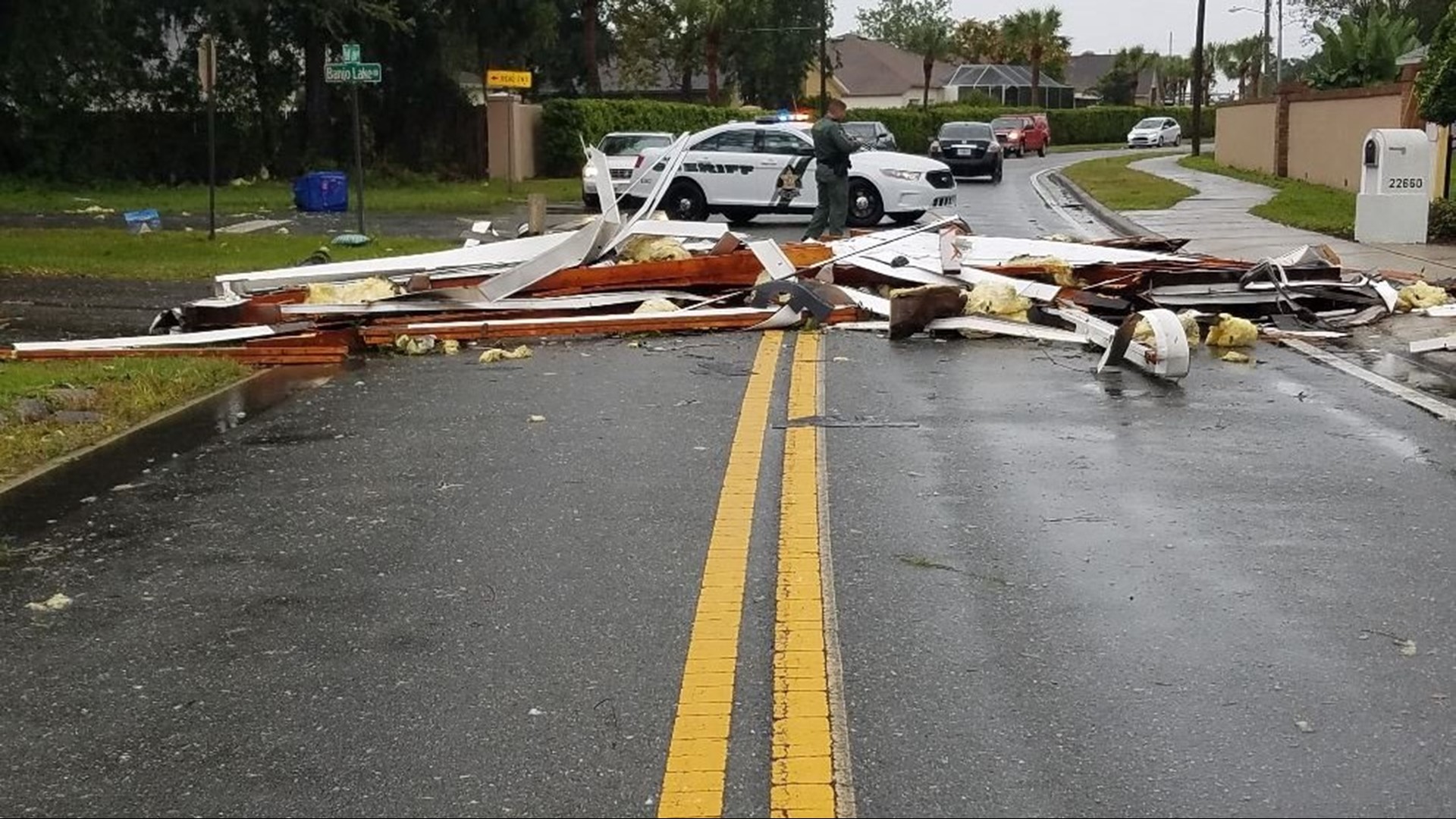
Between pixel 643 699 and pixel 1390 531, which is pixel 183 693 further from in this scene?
pixel 1390 531

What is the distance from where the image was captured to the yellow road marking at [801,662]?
379 cm

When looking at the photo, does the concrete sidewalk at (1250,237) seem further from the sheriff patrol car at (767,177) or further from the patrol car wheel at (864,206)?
the patrol car wheel at (864,206)

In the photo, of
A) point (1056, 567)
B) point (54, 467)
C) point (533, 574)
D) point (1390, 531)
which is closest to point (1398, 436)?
point (1390, 531)

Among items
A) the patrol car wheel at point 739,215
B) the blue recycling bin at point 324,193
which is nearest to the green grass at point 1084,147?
the blue recycling bin at point 324,193

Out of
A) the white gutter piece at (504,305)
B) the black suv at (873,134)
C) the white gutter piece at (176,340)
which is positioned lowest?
the white gutter piece at (176,340)

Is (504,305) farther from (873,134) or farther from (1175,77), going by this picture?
(1175,77)

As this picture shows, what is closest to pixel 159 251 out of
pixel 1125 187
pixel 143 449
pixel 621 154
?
pixel 143 449

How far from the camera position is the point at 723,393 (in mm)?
9484

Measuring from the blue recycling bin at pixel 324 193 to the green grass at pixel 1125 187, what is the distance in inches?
568

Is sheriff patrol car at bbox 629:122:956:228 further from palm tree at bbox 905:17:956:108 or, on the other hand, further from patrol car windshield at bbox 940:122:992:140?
palm tree at bbox 905:17:956:108

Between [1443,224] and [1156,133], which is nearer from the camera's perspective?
[1443,224]

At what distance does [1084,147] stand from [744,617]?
7438 centimetres

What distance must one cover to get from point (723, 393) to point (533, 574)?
12.9 ft

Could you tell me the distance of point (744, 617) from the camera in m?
5.09
